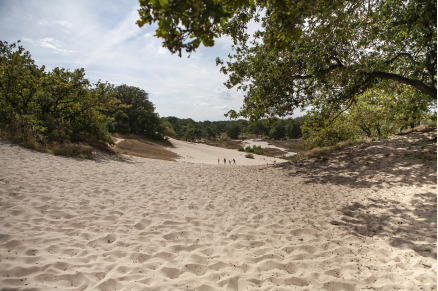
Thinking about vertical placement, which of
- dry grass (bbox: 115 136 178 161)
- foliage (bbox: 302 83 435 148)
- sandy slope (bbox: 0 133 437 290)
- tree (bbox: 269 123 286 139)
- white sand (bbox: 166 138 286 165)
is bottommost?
white sand (bbox: 166 138 286 165)

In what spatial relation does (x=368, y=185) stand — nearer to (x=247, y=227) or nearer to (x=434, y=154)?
(x=434, y=154)

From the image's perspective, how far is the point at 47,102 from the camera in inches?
571

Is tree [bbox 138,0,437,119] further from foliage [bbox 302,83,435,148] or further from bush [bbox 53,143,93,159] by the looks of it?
bush [bbox 53,143,93,159]

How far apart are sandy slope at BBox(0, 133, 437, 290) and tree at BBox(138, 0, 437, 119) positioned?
350cm

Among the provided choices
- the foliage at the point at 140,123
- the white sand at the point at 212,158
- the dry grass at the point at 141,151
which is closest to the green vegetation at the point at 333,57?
the dry grass at the point at 141,151

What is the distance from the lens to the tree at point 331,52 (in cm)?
527

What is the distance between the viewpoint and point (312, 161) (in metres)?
12.5

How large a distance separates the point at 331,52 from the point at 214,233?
7.23 m

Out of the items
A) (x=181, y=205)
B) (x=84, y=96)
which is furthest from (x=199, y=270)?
(x=84, y=96)

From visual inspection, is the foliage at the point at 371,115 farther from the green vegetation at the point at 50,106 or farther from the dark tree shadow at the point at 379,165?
the green vegetation at the point at 50,106

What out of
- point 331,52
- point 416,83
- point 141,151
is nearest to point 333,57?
point 331,52

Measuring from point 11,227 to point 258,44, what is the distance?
36.5 feet

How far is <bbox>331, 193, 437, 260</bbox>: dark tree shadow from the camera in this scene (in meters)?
4.09

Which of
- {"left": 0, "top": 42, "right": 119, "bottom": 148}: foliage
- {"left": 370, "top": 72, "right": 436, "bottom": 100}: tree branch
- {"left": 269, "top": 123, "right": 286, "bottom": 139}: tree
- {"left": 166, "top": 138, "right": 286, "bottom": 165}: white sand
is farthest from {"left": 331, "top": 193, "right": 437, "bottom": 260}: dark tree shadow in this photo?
{"left": 269, "top": 123, "right": 286, "bottom": 139}: tree
